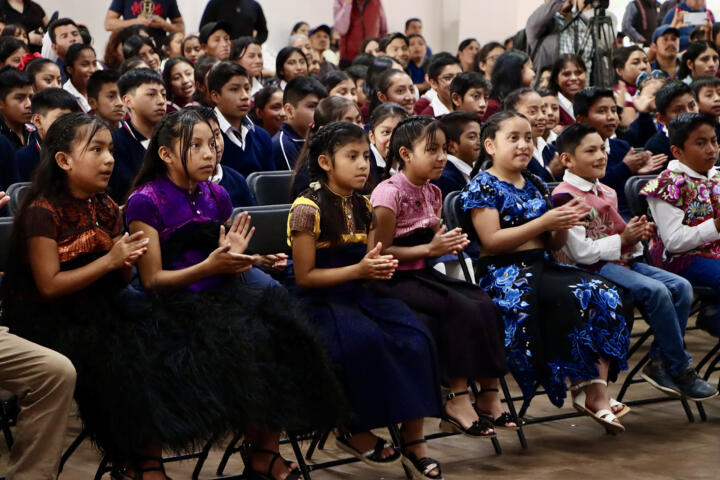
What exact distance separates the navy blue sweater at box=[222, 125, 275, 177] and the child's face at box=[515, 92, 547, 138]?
120 centimetres

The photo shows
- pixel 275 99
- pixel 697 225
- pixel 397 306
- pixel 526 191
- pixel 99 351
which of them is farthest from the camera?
pixel 275 99

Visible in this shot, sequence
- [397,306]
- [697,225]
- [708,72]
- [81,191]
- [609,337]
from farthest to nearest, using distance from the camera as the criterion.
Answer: [708,72] → [697,225] → [609,337] → [397,306] → [81,191]

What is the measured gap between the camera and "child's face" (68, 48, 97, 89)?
19.3 ft

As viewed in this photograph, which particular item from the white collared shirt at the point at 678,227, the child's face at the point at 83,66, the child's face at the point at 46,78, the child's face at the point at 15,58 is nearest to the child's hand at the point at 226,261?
the white collared shirt at the point at 678,227

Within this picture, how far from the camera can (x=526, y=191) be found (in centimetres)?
364

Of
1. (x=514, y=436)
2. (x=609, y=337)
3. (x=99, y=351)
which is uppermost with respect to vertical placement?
Answer: (x=99, y=351)

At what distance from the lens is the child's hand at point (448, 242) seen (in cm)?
326

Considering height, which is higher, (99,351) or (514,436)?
(99,351)

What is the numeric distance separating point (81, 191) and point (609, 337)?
1.74m

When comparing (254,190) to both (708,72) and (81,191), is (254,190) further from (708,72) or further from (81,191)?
(708,72)

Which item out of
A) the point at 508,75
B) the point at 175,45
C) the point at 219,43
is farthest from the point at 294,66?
the point at 175,45

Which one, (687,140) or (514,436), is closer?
(514,436)

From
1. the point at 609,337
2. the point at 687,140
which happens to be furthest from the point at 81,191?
the point at 687,140

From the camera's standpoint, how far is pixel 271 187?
406cm
